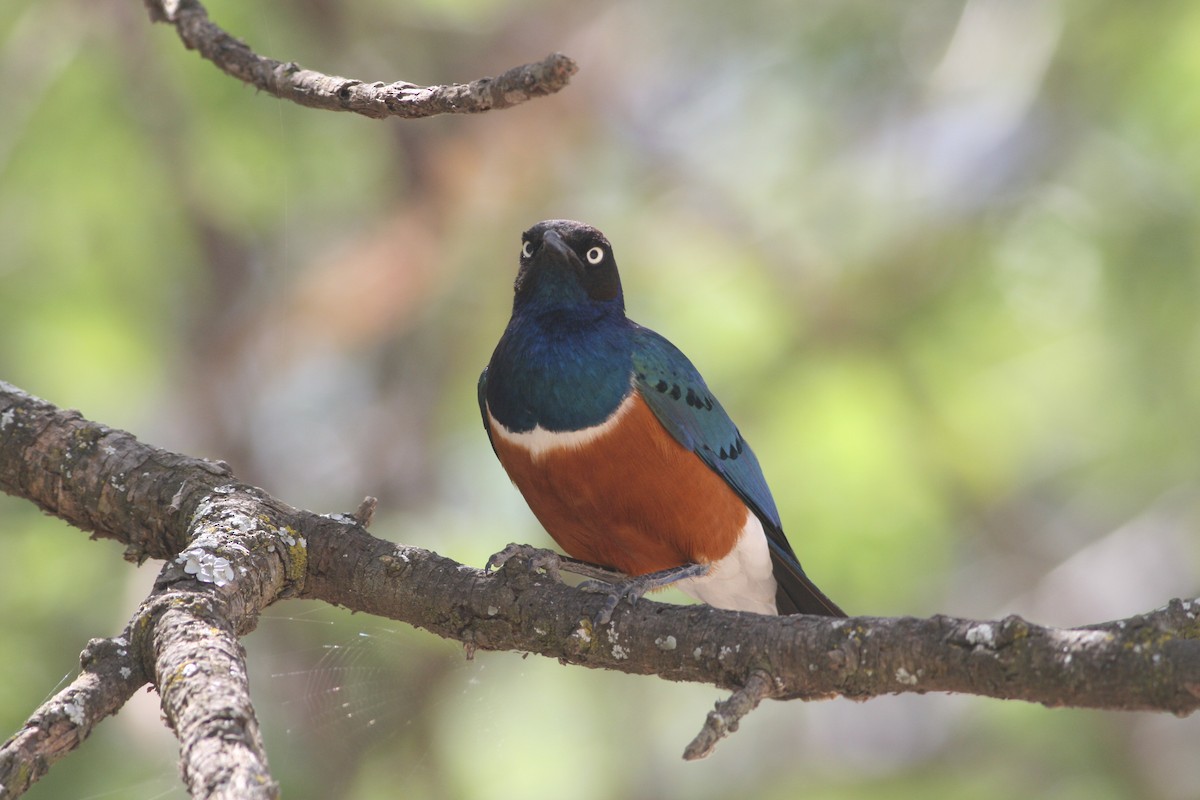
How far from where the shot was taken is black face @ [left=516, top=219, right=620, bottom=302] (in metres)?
5.58

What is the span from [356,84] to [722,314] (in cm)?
572

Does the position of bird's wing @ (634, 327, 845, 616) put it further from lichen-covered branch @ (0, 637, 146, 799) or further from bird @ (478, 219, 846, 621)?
lichen-covered branch @ (0, 637, 146, 799)

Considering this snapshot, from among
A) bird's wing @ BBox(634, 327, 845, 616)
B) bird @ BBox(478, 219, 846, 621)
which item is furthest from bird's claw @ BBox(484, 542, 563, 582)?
bird's wing @ BBox(634, 327, 845, 616)

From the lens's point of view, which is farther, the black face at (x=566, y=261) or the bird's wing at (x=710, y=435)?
the black face at (x=566, y=261)

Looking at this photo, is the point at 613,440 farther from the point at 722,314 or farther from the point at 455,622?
the point at 722,314

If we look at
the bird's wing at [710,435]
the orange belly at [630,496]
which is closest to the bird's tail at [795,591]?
the bird's wing at [710,435]

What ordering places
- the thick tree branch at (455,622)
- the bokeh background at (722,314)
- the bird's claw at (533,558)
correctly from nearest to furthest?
the thick tree branch at (455,622)
the bird's claw at (533,558)
the bokeh background at (722,314)

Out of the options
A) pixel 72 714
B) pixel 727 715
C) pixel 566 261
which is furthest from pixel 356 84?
pixel 566 261

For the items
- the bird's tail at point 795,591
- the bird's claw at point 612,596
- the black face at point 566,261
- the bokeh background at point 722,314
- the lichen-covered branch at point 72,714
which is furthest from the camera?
the bokeh background at point 722,314

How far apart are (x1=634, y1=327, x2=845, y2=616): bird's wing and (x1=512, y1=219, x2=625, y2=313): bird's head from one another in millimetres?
304

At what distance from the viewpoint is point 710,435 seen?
5.50 meters

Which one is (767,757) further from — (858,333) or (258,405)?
(258,405)

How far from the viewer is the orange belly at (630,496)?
5.06 meters

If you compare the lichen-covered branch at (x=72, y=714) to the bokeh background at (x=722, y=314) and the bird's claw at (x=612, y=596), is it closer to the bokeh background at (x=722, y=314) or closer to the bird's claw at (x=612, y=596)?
the bird's claw at (x=612, y=596)
